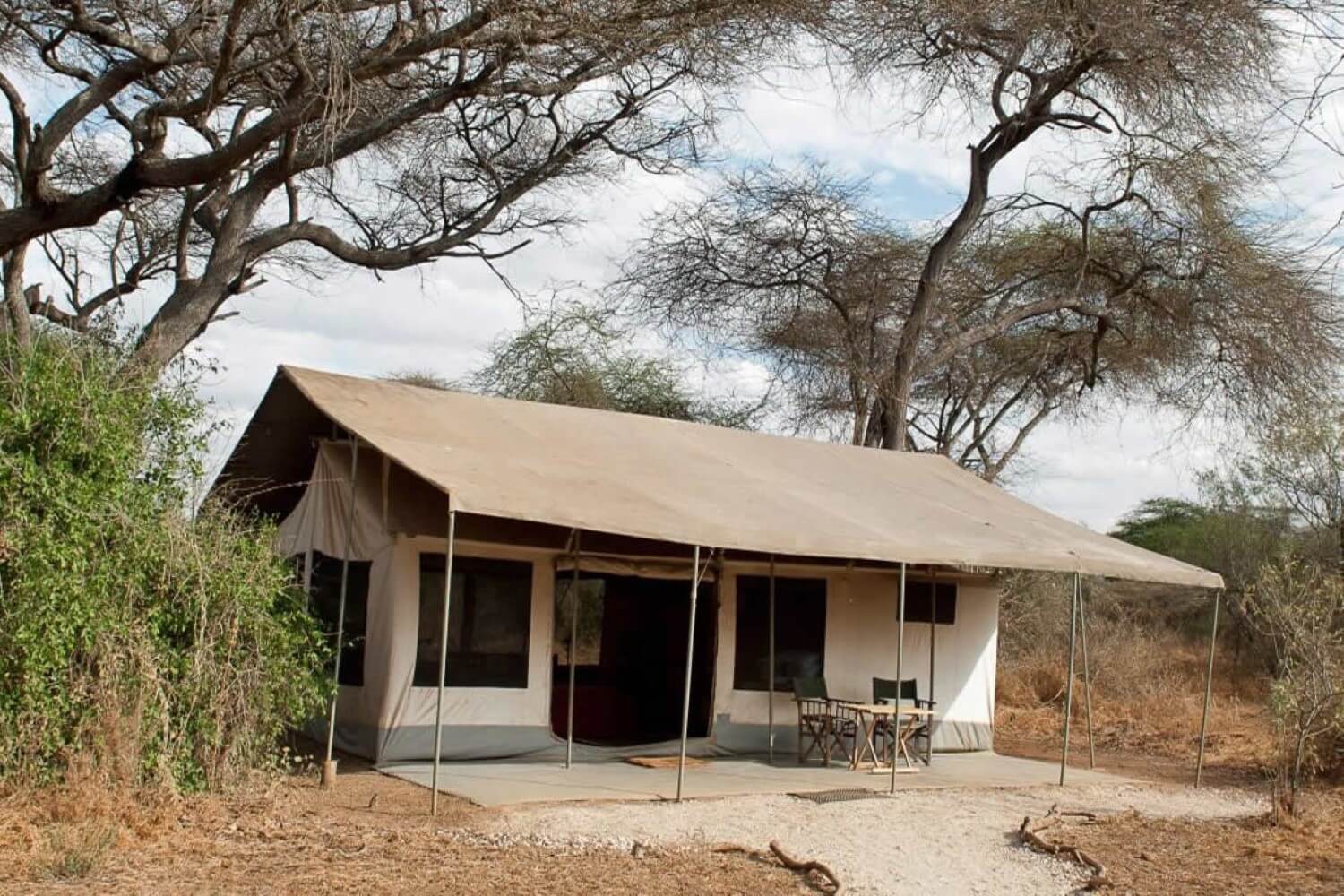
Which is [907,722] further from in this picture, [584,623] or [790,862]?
[584,623]

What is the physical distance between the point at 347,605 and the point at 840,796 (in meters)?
3.67

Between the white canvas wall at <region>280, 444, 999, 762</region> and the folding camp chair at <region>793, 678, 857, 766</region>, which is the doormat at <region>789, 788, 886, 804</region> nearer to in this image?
the folding camp chair at <region>793, 678, 857, 766</region>

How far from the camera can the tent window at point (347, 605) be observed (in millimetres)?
9891

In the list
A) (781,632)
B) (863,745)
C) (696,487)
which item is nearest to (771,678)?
(781,632)

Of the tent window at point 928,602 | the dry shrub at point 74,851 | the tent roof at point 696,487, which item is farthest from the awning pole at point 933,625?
the dry shrub at point 74,851

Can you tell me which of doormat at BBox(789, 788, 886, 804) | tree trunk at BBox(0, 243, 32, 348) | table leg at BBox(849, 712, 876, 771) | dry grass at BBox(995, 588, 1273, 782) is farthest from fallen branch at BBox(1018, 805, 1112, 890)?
tree trunk at BBox(0, 243, 32, 348)

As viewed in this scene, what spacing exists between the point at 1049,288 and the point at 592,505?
34.9 ft

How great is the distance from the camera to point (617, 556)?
1026 centimetres

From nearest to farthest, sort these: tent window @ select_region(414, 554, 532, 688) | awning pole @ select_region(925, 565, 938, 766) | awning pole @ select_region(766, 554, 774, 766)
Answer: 1. tent window @ select_region(414, 554, 532, 688)
2. awning pole @ select_region(766, 554, 774, 766)
3. awning pole @ select_region(925, 565, 938, 766)

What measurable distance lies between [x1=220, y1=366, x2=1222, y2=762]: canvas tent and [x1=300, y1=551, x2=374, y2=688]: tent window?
0.04m

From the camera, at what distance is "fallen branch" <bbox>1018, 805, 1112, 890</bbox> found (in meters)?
6.83

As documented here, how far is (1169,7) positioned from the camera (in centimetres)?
1178

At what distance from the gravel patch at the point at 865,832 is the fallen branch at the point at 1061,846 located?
0.28ft

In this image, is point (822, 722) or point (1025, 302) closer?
point (822, 722)
